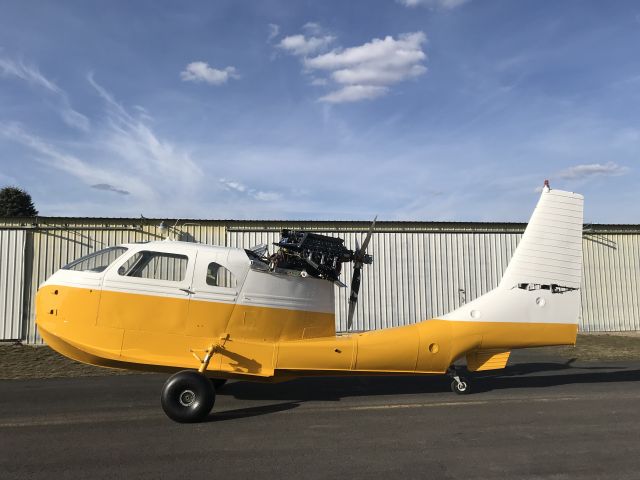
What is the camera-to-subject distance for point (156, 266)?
8000mm

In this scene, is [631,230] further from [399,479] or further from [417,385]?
[399,479]

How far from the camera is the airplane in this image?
25.3ft

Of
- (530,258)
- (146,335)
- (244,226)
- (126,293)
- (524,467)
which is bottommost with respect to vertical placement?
(524,467)

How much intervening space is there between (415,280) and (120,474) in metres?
15.5

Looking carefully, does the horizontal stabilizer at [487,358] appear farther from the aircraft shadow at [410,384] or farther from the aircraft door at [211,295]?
the aircraft door at [211,295]

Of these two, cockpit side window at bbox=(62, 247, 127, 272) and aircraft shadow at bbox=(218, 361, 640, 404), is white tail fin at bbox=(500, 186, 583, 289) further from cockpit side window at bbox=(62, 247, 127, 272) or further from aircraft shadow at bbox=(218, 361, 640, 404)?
cockpit side window at bbox=(62, 247, 127, 272)

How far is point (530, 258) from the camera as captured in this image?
9266 mm

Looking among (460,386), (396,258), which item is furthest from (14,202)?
(460,386)

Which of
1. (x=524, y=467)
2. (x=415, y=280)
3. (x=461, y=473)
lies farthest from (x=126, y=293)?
(x=415, y=280)

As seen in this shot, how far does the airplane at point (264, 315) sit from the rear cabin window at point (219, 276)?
0.7 inches

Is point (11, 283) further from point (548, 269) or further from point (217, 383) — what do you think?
point (548, 269)

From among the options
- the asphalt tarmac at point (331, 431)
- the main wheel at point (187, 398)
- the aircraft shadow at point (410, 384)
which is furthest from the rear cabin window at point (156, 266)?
the aircraft shadow at point (410, 384)

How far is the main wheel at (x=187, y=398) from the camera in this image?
281 inches

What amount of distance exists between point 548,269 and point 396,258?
1021 centimetres
